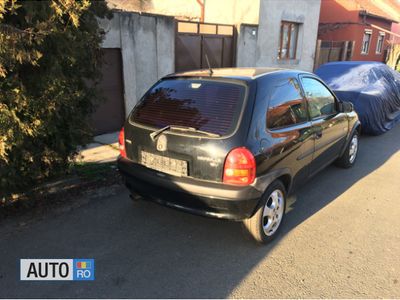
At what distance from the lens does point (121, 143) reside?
3.65m

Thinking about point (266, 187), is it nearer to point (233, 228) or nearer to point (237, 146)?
point (237, 146)

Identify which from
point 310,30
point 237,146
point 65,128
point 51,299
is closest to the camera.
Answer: point 51,299

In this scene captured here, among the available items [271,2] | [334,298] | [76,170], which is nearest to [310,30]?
[271,2]

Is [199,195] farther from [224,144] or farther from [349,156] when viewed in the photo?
[349,156]

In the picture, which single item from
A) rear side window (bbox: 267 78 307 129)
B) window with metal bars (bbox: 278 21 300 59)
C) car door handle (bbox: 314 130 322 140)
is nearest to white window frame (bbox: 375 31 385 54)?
window with metal bars (bbox: 278 21 300 59)

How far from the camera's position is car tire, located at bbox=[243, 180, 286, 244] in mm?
3113

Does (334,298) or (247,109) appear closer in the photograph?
(334,298)

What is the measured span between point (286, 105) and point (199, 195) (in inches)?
53.1

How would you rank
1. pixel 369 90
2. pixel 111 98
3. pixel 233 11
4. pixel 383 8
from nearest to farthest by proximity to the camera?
1. pixel 111 98
2. pixel 369 90
3. pixel 233 11
4. pixel 383 8

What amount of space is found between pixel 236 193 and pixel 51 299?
1670 millimetres

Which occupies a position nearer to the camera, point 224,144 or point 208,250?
point 224,144

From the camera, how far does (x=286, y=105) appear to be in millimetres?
3480

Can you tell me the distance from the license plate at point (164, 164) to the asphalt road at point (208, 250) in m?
0.72

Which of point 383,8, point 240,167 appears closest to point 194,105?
point 240,167
